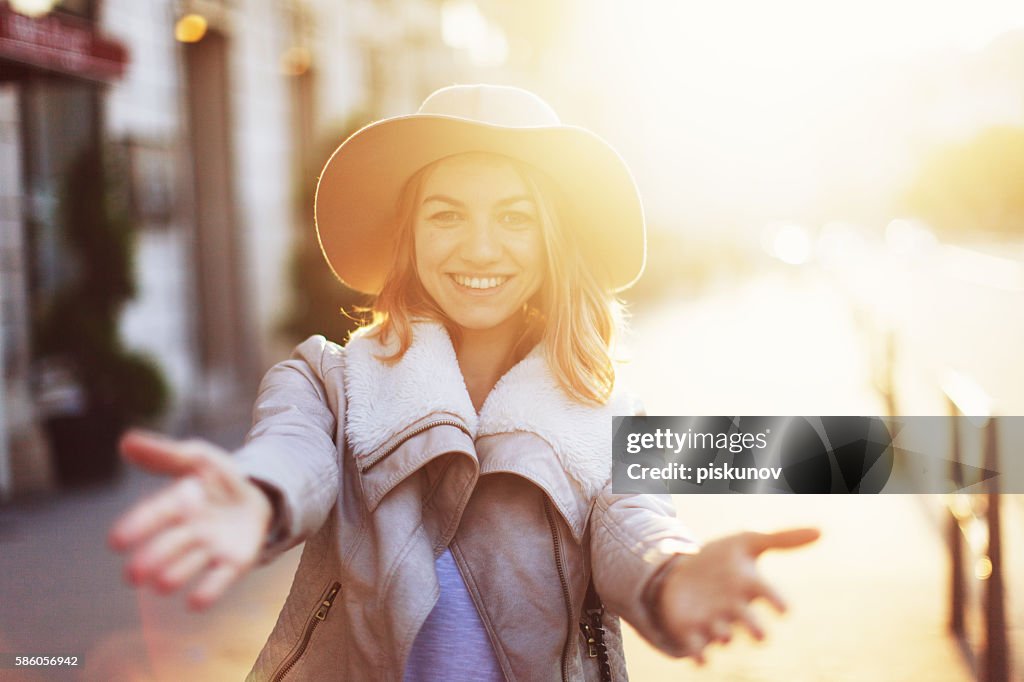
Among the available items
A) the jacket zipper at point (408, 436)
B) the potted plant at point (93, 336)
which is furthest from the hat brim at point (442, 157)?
the potted plant at point (93, 336)

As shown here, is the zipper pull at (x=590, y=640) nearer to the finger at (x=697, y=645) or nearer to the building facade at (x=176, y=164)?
the finger at (x=697, y=645)

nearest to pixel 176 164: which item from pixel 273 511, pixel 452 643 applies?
pixel 452 643

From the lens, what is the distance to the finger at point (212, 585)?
115cm

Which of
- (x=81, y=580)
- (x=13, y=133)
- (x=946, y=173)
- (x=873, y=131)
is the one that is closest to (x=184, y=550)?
(x=946, y=173)

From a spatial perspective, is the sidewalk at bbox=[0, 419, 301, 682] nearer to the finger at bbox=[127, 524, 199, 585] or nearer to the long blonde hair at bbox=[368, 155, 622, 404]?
the long blonde hair at bbox=[368, 155, 622, 404]

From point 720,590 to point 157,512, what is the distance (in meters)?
0.65

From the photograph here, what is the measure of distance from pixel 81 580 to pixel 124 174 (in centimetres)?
417

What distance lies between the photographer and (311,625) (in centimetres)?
178

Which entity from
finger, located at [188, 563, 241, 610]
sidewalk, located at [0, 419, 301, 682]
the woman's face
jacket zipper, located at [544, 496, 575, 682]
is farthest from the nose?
sidewalk, located at [0, 419, 301, 682]

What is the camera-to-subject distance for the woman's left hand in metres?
1.28

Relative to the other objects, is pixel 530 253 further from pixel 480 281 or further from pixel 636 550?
pixel 636 550

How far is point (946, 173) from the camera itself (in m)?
3.36

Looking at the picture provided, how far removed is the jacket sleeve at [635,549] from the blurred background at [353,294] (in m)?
0.49

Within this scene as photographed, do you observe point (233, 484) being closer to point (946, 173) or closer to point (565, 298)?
point (565, 298)
